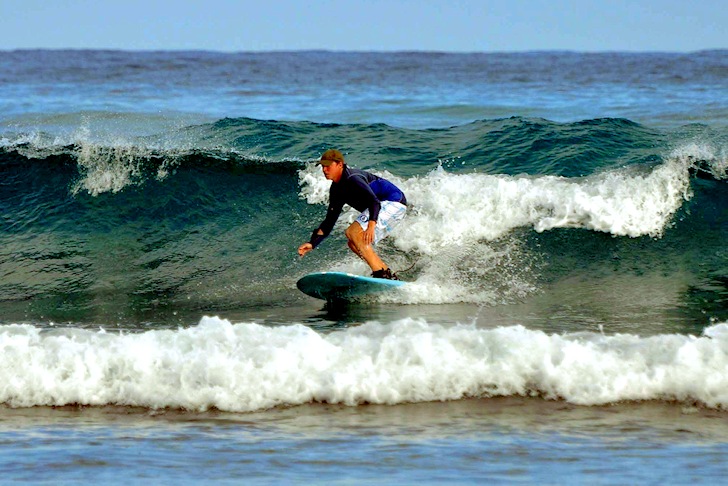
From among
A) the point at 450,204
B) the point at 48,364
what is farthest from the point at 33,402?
the point at 450,204

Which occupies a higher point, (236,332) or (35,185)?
(35,185)

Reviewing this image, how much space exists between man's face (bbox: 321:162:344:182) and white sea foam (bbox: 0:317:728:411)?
2.38 m

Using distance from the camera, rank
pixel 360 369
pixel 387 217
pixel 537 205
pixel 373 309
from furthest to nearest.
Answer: pixel 537 205, pixel 387 217, pixel 373 309, pixel 360 369

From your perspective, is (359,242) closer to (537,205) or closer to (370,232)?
(370,232)

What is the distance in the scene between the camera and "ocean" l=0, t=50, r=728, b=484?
614cm

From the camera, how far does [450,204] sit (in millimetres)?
13188

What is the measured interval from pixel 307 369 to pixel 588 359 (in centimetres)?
214

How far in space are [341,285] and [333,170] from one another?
1204mm

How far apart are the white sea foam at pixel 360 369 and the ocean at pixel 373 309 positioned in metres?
0.02

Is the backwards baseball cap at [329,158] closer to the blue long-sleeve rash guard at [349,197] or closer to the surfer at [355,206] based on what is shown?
the surfer at [355,206]

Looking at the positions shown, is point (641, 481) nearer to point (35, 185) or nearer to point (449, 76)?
point (35, 185)

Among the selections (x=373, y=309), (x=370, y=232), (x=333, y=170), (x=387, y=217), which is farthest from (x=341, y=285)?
(x=333, y=170)

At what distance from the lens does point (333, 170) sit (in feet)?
32.3

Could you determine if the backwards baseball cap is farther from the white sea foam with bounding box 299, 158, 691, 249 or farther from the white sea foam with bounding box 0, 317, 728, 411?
the white sea foam with bounding box 299, 158, 691, 249
